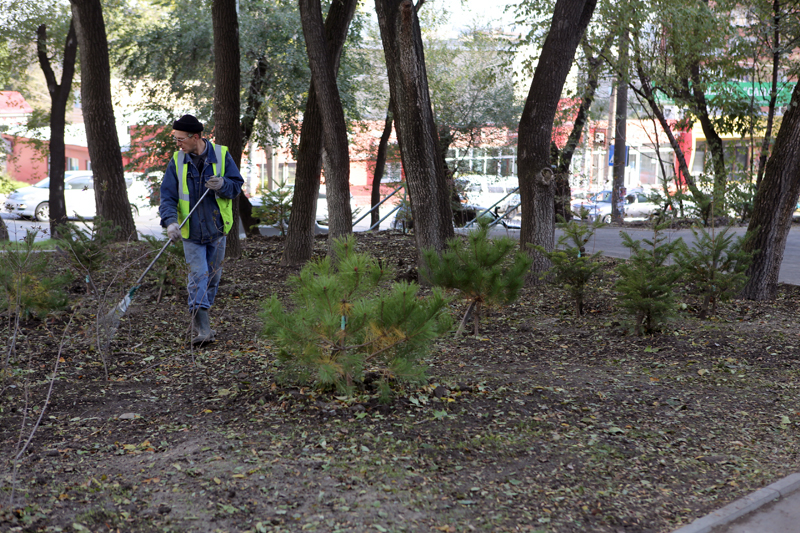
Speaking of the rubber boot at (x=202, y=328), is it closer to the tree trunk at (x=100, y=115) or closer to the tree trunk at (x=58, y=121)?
the tree trunk at (x=100, y=115)

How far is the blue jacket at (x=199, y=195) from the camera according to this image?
520 cm

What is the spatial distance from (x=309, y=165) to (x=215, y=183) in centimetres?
457

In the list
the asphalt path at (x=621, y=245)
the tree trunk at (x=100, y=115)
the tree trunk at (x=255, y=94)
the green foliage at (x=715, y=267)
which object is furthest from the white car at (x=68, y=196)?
the green foliage at (x=715, y=267)

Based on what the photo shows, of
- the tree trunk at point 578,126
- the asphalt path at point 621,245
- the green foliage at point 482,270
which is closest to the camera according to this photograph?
the green foliage at point 482,270

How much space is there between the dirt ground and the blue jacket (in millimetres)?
907

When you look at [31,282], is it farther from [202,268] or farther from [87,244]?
[202,268]

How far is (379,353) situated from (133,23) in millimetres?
16786

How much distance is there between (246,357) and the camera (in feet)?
17.0

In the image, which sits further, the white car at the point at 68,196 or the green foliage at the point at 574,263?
the white car at the point at 68,196

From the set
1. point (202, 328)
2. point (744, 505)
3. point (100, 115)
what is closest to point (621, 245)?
point (202, 328)

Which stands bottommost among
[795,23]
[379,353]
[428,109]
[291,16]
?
[379,353]

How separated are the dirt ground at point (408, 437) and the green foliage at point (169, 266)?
1.01 m

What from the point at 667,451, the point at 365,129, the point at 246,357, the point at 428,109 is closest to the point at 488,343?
the point at 246,357

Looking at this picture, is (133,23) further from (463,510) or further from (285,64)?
(463,510)
